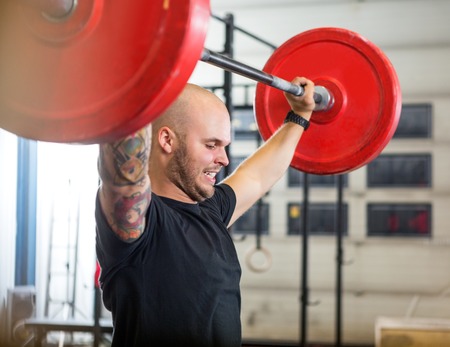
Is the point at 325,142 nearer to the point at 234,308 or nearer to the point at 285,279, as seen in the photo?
the point at 234,308

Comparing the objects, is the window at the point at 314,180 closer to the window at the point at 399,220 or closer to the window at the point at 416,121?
the window at the point at 399,220

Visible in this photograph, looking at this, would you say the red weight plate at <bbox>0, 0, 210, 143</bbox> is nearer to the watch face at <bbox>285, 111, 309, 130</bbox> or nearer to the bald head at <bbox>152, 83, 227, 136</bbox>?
the bald head at <bbox>152, 83, 227, 136</bbox>

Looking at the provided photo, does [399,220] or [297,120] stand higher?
[297,120]

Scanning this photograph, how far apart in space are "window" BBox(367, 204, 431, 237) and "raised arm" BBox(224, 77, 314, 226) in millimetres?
4478

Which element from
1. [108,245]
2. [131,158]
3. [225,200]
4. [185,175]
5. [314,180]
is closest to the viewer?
[131,158]

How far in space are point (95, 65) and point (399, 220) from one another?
5.60 m

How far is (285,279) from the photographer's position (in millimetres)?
6457

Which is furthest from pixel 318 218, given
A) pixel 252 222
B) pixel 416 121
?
pixel 416 121

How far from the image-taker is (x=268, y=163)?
2.03m

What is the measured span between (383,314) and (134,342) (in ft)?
16.9

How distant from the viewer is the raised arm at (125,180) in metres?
1.21

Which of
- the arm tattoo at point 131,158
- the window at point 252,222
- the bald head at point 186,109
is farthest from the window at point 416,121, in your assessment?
the arm tattoo at point 131,158

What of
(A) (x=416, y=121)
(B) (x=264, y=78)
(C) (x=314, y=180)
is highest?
(A) (x=416, y=121)

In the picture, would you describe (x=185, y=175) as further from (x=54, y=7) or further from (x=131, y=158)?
(x=54, y=7)
